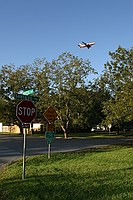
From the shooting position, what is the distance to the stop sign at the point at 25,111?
9.80 meters

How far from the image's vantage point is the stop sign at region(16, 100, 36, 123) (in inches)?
386

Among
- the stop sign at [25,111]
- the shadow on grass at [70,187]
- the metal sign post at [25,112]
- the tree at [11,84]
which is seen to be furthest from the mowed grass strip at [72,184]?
the tree at [11,84]

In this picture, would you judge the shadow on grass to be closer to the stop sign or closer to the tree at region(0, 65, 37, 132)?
the stop sign

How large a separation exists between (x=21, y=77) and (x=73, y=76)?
1775 cm

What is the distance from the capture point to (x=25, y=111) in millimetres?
9930

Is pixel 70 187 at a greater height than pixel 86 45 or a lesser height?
lesser

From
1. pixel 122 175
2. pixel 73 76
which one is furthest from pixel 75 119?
pixel 122 175

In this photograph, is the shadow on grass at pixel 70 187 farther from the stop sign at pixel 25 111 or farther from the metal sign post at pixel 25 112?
the stop sign at pixel 25 111

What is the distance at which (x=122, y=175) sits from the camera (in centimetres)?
960

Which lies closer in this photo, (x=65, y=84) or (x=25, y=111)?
(x=25, y=111)

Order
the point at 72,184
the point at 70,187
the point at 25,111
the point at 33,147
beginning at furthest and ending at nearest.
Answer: the point at 33,147, the point at 25,111, the point at 72,184, the point at 70,187

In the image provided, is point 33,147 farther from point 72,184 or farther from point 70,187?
point 70,187

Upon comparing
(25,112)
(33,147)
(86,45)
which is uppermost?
(86,45)

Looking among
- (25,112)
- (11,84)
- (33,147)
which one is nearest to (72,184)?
(25,112)
